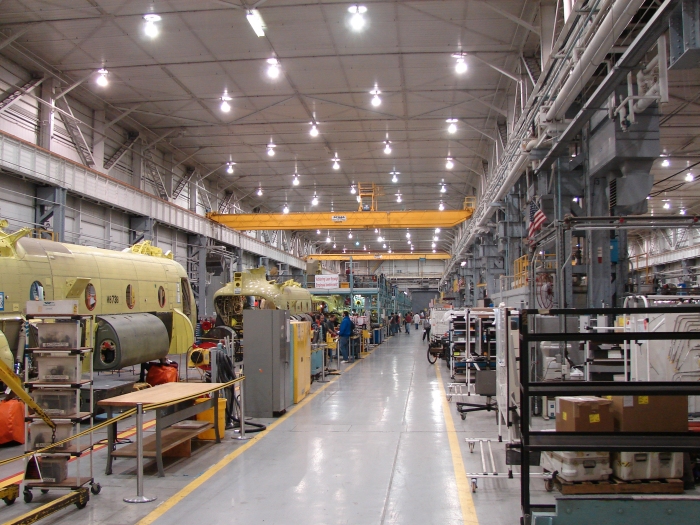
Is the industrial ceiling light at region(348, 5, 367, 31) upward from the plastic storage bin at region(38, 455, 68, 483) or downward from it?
upward

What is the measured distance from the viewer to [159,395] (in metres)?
6.43

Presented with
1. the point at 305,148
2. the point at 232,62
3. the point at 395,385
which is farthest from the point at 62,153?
the point at 395,385

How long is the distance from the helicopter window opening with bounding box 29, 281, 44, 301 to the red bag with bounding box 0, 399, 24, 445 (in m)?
1.92

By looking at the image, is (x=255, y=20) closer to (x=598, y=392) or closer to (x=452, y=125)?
(x=452, y=125)

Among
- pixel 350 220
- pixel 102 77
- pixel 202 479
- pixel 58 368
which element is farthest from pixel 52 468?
pixel 350 220

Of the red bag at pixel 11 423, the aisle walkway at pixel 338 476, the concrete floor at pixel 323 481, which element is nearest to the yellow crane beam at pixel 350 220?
the aisle walkway at pixel 338 476

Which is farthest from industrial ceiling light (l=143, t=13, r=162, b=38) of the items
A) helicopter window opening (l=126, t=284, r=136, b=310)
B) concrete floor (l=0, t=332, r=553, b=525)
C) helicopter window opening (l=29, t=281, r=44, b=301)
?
concrete floor (l=0, t=332, r=553, b=525)

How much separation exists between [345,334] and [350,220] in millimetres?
12117

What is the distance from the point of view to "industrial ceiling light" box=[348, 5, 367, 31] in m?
13.3

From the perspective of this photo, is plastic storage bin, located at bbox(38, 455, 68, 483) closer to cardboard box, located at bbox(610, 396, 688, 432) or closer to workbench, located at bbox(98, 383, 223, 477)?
workbench, located at bbox(98, 383, 223, 477)

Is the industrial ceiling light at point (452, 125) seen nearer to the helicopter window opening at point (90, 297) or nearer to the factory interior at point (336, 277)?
the factory interior at point (336, 277)

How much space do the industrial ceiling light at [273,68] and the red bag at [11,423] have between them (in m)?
12.2

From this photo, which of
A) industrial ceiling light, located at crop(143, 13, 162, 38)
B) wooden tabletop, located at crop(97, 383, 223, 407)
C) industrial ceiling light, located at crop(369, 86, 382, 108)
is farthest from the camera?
industrial ceiling light, located at crop(369, 86, 382, 108)

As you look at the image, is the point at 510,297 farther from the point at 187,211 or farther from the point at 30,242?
the point at 187,211
